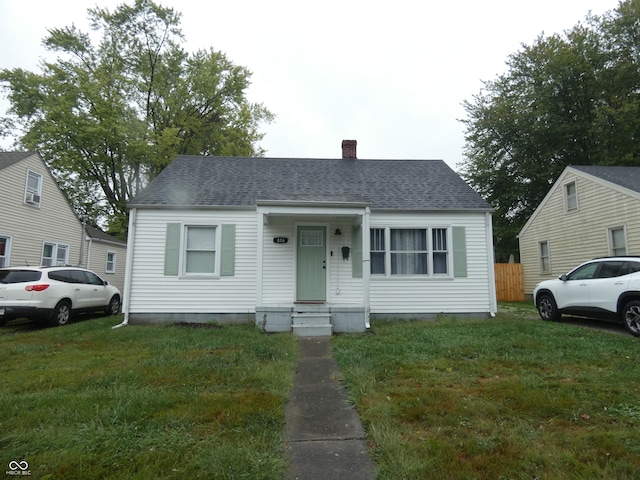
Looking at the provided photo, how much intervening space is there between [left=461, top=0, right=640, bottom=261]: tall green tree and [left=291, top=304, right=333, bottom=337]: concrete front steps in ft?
64.7

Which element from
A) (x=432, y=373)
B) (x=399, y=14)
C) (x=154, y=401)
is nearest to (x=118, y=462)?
(x=154, y=401)

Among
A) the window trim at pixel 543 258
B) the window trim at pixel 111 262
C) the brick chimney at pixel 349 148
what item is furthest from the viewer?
the window trim at pixel 111 262

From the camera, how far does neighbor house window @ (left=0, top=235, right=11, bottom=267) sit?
12008mm

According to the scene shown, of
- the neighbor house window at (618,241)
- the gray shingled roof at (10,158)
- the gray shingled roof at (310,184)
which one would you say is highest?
the gray shingled roof at (10,158)

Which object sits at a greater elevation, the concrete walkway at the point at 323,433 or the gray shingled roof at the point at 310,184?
the gray shingled roof at the point at 310,184

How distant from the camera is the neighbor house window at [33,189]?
1319cm

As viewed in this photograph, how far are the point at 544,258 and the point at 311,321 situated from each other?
12.9 metres

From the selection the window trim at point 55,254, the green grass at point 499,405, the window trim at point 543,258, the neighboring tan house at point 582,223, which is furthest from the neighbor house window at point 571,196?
the window trim at point 55,254

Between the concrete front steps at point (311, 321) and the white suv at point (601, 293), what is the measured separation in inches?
229

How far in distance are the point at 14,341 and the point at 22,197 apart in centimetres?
868

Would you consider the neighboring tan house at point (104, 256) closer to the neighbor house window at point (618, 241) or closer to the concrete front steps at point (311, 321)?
the concrete front steps at point (311, 321)

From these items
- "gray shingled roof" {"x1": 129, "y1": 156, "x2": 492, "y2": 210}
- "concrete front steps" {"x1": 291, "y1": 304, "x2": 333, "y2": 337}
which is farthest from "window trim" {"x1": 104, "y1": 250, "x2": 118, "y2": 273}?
"concrete front steps" {"x1": 291, "y1": 304, "x2": 333, "y2": 337}

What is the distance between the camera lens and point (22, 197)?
12938 mm

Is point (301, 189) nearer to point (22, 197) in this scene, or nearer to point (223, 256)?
point (223, 256)
